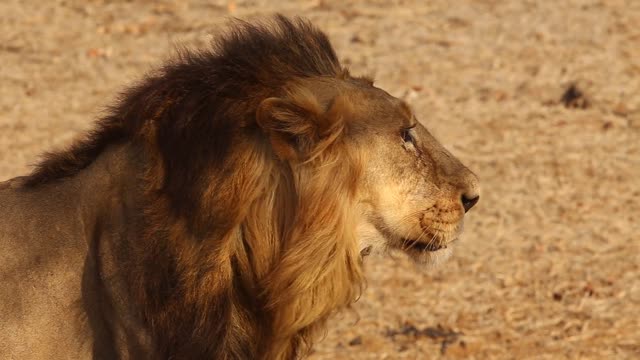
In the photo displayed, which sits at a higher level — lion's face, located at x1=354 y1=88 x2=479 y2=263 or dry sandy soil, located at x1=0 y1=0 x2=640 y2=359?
lion's face, located at x1=354 y1=88 x2=479 y2=263

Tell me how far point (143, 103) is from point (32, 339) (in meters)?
0.68

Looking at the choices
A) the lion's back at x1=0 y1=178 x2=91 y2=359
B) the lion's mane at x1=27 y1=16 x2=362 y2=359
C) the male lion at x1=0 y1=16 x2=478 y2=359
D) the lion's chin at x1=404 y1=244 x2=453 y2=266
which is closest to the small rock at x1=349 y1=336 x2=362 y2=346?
the lion's chin at x1=404 y1=244 x2=453 y2=266

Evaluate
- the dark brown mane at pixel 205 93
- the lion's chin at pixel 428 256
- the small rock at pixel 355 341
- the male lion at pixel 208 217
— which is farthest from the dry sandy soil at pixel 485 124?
the lion's chin at pixel 428 256

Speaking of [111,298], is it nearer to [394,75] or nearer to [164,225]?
[164,225]

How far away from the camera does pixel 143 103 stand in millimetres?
3553

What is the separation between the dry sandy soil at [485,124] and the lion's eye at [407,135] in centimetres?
137

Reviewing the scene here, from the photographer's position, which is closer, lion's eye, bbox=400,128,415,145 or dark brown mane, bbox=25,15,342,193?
dark brown mane, bbox=25,15,342,193

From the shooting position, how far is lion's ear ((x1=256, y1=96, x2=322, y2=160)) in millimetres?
3439

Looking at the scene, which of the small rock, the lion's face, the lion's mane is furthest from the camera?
the small rock

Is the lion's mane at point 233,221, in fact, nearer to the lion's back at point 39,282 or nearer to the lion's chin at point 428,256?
the lion's back at point 39,282

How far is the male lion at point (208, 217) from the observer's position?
3.42 metres

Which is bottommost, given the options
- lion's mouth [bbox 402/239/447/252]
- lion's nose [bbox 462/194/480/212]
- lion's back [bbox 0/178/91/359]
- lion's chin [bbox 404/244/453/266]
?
lion's chin [bbox 404/244/453/266]

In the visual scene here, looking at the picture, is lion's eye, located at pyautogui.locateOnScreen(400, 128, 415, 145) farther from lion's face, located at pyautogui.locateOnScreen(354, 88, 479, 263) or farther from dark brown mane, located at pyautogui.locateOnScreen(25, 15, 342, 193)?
dark brown mane, located at pyautogui.locateOnScreen(25, 15, 342, 193)

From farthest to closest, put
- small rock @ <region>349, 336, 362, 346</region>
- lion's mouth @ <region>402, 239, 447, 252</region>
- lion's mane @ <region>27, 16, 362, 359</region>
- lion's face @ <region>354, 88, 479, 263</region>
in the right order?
small rock @ <region>349, 336, 362, 346</region> → lion's mouth @ <region>402, 239, 447, 252</region> → lion's face @ <region>354, 88, 479, 263</region> → lion's mane @ <region>27, 16, 362, 359</region>
